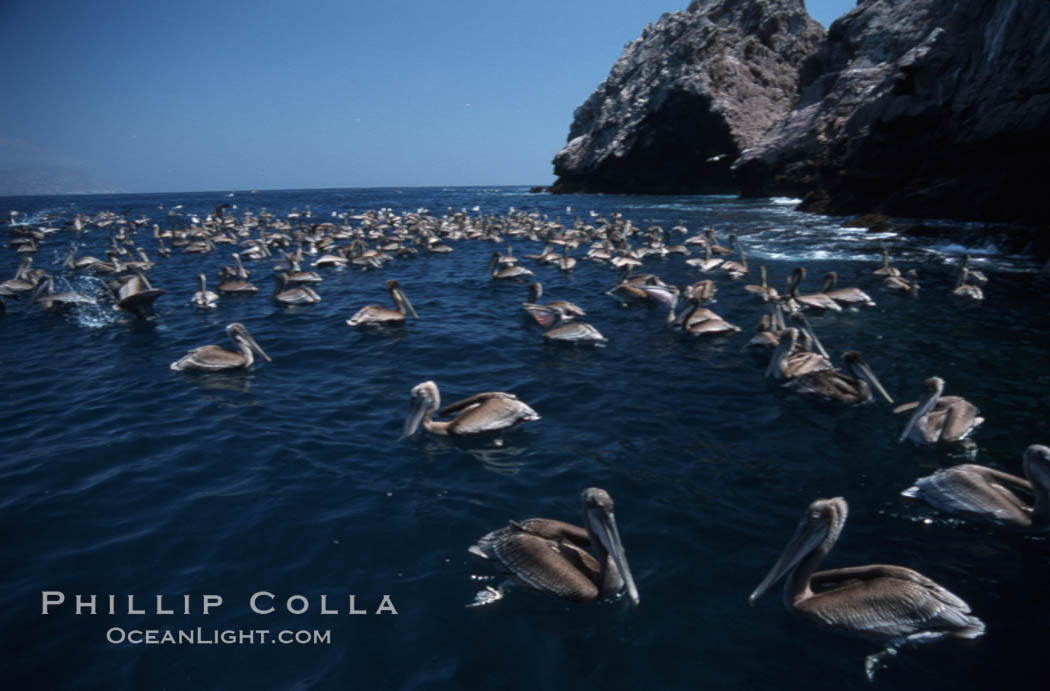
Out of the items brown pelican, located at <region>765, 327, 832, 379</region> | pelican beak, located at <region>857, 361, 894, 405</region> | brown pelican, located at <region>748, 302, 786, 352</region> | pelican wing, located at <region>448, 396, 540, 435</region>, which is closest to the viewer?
pelican wing, located at <region>448, 396, 540, 435</region>

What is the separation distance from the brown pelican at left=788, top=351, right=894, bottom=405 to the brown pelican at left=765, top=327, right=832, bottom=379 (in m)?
0.50

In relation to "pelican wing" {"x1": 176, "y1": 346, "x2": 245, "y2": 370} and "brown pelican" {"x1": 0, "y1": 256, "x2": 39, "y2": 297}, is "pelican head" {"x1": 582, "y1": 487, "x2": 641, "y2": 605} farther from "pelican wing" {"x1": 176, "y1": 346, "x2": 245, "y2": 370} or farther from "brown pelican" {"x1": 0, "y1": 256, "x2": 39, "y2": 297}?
"brown pelican" {"x1": 0, "y1": 256, "x2": 39, "y2": 297}

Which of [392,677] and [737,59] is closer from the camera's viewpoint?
[392,677]

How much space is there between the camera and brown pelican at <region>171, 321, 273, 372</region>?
418 inches

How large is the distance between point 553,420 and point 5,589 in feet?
20.8

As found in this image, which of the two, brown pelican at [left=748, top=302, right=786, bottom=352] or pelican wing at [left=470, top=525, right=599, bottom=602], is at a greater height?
brown pelican at [left=748, top=302, right=786, bottom=352]

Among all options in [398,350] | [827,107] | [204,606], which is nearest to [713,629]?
[204,606]

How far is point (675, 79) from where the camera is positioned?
6100 centimetres

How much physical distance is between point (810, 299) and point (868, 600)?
11534 millimetres

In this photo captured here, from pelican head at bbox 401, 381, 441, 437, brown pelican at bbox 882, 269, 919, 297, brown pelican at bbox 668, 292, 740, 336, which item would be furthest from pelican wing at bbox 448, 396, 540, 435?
brown pelican at bbox 882, 269, 919, 297

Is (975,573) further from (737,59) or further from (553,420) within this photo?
(737,59)

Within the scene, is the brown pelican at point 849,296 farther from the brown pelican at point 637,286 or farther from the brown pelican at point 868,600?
the brown pelican at point 868,600

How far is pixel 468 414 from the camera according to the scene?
7.79 metres

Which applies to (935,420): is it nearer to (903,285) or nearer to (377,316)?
(903,285)
